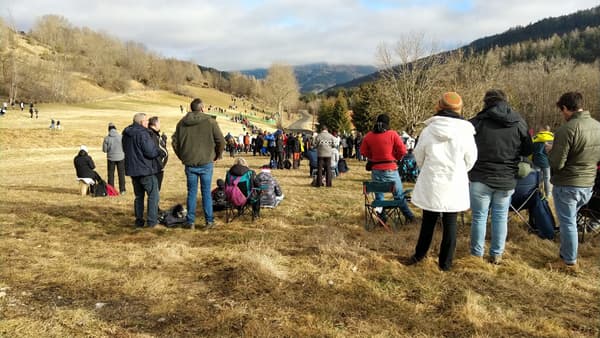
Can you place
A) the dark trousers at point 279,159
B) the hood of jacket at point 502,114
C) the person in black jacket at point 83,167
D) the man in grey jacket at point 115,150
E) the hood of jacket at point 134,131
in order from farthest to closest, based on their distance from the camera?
the dark trousers at point 279,159, the man in grey jacket at point 115,150, the person in black jacket at point 83,167, the hood of jacket at point 134,131, the hood of jacket at point 502,114

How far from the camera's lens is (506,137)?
13.4 ft

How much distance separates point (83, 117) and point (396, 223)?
1955 inches

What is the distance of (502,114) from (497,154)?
442 mm

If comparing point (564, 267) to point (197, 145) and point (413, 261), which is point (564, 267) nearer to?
point (413, 261)

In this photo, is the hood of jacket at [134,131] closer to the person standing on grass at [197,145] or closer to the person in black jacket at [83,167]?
the person standing on grass at [197,145]

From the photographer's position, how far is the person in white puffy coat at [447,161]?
3.74 meters

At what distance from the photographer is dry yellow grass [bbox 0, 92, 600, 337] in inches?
119

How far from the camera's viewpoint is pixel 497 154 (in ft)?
13.4

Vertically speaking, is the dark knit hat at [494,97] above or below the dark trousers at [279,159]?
above

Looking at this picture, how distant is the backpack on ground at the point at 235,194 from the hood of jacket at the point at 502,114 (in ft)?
13.4

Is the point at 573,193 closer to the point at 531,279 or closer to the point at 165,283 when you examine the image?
the point at 531,279

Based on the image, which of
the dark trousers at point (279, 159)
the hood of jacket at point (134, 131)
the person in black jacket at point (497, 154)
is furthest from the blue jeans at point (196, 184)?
the dark trousers at point (279, 159)

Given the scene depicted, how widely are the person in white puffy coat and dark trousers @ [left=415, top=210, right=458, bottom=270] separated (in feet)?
0.03

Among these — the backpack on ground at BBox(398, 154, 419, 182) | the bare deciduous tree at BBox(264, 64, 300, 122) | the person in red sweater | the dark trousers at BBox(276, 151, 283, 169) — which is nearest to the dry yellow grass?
the person in red sweater
